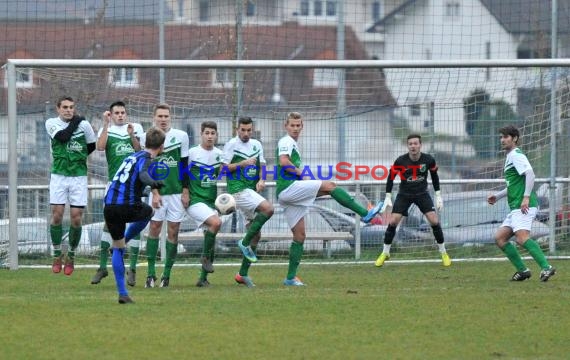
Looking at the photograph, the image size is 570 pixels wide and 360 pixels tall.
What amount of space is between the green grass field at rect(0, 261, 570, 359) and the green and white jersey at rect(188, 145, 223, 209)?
1.15m

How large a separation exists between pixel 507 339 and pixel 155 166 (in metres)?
6.10

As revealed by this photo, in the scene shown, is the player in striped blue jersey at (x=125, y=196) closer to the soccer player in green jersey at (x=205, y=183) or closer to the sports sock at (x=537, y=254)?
the soccer player in green jersey at (x=205, y=183)

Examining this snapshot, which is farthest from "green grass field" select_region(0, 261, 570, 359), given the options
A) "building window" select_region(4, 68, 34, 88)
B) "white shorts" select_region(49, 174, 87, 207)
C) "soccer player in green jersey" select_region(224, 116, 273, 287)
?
"building window" select_region(4, 68, 34, 88)

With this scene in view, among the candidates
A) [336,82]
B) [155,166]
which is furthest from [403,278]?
[336,82]

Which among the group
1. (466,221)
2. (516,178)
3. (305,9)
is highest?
(305,9)

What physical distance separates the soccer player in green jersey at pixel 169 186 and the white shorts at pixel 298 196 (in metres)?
1.31

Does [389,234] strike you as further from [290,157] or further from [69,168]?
[69,168]

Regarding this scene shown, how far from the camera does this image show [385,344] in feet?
30.9

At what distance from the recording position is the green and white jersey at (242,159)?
14.3 metres

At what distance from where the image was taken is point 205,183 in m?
14.2

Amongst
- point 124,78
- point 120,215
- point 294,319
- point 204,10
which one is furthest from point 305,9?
point 294,319

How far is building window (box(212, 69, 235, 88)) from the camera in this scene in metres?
18.9

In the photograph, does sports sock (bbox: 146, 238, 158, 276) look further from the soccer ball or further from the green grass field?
the soccer ball

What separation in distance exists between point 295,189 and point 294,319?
11.8 feet
